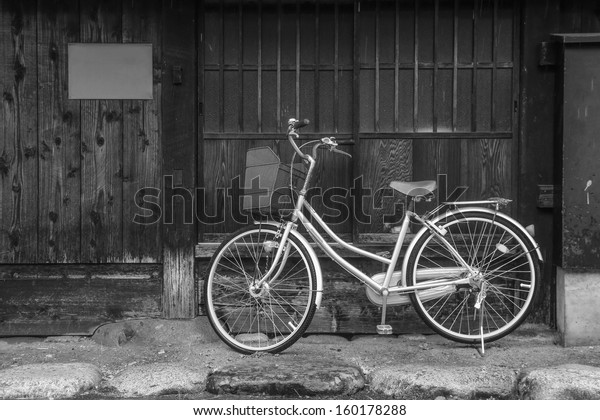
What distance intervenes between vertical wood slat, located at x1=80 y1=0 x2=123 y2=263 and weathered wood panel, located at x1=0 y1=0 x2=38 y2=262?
1.39 feet

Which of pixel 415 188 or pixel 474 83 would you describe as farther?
pixel 474 83

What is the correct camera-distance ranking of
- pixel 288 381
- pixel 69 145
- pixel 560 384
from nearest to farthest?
pixel 560 384 < pixel 288 381 < pixel 69 145

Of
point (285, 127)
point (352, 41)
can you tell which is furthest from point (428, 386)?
point (352, 41)

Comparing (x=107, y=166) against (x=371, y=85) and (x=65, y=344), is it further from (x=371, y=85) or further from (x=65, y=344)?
(x=371, y=85)

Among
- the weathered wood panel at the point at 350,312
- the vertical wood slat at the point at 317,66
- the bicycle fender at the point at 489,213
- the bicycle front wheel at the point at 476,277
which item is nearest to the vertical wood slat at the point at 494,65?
the bicycle front wheel at the point at 476,277

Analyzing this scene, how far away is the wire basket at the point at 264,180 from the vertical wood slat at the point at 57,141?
5.65 ft

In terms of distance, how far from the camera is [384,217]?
23.8 feet

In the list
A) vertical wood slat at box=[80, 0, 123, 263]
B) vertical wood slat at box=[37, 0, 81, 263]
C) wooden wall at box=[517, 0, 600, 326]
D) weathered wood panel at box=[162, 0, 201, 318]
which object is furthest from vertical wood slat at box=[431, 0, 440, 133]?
vertical wood slat at box=[37, 0, 81, 263]

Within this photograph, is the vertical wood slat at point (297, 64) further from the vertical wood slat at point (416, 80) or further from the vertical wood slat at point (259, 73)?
the vertical wood slat at point (416, 80)

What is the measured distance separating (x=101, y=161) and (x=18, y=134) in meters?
0.73

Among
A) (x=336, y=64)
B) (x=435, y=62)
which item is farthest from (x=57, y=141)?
(x=435, y=62)

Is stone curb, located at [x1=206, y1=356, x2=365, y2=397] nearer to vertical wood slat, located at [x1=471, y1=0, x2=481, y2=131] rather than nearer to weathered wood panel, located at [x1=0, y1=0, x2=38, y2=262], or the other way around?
weathered wood panel, located at [x1=0, y1=0, x2=38, y2=262]

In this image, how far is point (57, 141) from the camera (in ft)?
23.6

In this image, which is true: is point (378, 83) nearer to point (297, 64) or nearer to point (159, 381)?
point (297, 64)
